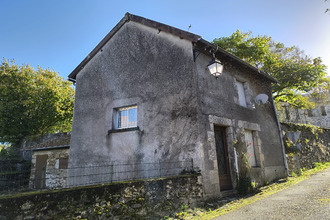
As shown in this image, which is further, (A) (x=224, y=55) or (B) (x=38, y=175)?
(B) (x=38, y=175)

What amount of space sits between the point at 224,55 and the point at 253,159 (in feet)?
13.5

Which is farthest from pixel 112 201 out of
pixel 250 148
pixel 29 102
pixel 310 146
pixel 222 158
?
pixel 29 102

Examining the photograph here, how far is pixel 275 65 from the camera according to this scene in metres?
15.3

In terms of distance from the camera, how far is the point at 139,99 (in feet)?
25.0

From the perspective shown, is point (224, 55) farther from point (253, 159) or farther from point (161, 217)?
point (161, 217)

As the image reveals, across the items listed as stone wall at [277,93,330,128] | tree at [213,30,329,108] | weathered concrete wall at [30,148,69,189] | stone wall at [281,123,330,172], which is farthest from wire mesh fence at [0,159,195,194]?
stone wall at [277,93,330,128]

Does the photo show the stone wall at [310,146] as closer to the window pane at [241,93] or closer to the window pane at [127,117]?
the window pane at [241,93]

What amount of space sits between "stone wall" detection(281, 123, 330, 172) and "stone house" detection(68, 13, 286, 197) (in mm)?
1495

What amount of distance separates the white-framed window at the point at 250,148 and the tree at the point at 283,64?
26.9ft

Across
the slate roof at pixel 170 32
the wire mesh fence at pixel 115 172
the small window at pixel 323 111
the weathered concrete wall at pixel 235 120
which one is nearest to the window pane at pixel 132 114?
the wire mesh fence at pixel 115 172

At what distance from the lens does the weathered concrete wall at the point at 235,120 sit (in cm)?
647

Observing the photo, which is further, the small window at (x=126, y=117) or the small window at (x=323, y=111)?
the small window at (x=323, y=111)

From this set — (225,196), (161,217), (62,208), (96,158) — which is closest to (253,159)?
(225,196)

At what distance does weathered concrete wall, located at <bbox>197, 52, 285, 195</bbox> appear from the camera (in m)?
6.47
